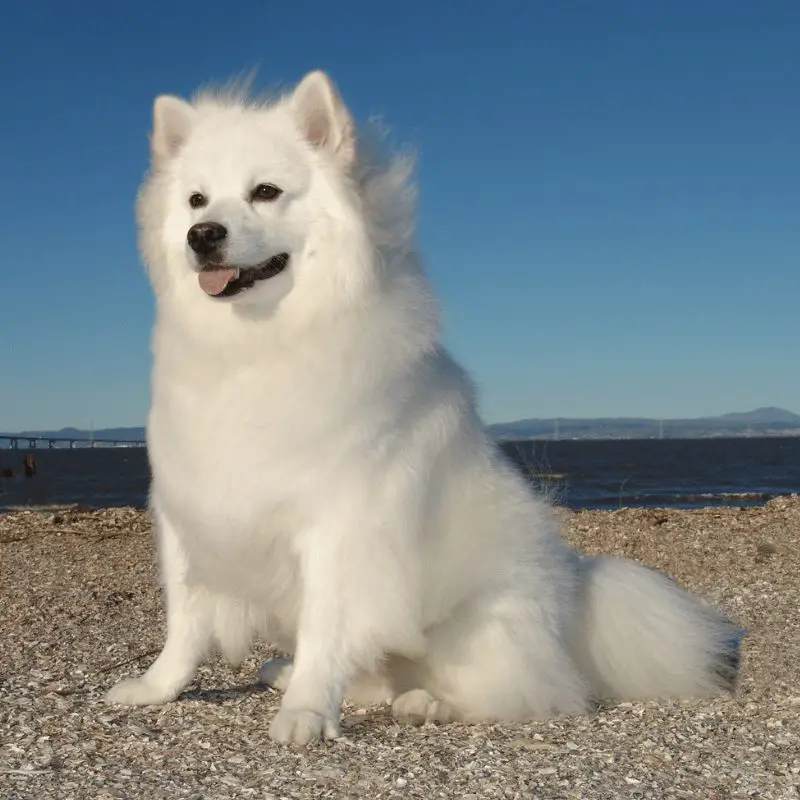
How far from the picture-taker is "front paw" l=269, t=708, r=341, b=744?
3461 mm

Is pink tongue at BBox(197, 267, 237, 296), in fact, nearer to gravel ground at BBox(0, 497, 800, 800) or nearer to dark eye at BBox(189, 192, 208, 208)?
dark eye at BBox(189, 192, 208, 208)

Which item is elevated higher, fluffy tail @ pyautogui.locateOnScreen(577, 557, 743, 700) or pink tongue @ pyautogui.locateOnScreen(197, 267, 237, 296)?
pink tongue @ pyautogui.locateOnScreen(197, 267, 237, 296)

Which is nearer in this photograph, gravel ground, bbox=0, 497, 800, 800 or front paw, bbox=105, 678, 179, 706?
gravel ground, bbox=0, 497, 800, 800

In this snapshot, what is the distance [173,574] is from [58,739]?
770 millimetres

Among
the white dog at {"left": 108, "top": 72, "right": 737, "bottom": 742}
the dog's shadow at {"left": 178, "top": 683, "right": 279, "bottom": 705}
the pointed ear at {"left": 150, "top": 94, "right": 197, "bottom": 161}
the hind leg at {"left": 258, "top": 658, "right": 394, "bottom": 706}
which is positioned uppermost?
the pointed ear at {"left": 150, "top": 94, "right": 197, "bottom": 161}

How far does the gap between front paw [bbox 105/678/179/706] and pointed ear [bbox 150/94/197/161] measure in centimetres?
221

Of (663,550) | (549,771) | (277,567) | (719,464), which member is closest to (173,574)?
(277,567)

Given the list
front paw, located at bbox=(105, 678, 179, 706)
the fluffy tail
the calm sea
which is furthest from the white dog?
the calm sea

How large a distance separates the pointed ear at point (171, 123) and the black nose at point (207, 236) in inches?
22.3

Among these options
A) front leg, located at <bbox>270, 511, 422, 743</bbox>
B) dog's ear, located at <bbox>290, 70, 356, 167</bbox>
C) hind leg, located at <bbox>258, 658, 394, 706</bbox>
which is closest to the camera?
front leg, located at <bbox>270, 511, 422, 743</bbox>

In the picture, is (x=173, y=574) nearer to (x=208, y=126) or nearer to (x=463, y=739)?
(x=463, y=739)

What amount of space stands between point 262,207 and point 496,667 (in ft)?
6.64

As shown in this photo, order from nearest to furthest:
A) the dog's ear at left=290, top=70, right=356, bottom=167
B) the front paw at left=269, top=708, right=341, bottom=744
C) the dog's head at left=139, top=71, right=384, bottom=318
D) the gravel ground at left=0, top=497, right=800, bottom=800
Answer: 1. the gravel ground at left=0, top=497, right=800, bottom=800
2. the front paw at left=269, top=708, right=341, bottom=744
3. the dog's head at left=139, top=71, right=384, bottom=318
4. the dog's ear at left=290, top=70, right=356, bottom=167

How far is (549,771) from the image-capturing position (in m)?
3.17
